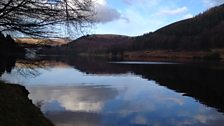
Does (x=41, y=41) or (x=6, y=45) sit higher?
(x=41, y=41)

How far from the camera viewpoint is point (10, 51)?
38.5 ft

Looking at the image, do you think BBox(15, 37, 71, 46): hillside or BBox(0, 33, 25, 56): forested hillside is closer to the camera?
BBox(15, 37, 71, 46): hillside

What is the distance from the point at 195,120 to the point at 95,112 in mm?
6817

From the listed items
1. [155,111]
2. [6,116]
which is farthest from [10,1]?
[155,111]

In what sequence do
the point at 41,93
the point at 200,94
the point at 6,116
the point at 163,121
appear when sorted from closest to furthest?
the point at 6,116
the point at 163,121
the point at 41,93
the point at 200,94

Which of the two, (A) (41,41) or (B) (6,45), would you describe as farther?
(B) (6,45)

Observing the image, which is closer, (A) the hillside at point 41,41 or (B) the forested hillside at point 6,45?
(A) the hillside at point 41,41

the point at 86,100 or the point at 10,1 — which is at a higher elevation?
the point at 10,1

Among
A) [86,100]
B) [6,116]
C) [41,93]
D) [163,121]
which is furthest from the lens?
[41,93]

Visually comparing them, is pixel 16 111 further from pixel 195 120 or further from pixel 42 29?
pixel 195 120

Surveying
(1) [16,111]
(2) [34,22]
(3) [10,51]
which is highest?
(2) [34,22]

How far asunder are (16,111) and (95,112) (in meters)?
13.1

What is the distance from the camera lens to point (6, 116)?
11523mm

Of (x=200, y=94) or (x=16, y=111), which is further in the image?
(x=200, y=94)
